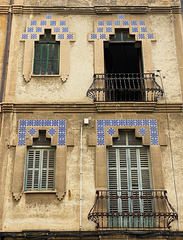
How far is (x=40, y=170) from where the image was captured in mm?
12594

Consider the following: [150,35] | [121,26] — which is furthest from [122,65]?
[150,35]

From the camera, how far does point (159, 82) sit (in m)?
14.0

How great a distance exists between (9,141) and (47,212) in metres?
2.66

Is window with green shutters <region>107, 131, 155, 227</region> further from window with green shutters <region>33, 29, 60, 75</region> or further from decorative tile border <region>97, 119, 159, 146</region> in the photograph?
window with green shutters <region>33, 29, 60, 75</region>

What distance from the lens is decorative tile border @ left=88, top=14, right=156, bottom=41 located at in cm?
1477

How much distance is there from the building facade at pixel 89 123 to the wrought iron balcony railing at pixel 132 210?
30 millimetres

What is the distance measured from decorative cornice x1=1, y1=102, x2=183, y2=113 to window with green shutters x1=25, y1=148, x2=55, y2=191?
55.7 inches

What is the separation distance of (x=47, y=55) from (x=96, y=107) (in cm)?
289

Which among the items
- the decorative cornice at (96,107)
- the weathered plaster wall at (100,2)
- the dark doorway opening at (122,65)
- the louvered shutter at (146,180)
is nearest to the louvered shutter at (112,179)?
the louvered shutter at (146,180)

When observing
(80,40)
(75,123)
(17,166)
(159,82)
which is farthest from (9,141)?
(159,82)

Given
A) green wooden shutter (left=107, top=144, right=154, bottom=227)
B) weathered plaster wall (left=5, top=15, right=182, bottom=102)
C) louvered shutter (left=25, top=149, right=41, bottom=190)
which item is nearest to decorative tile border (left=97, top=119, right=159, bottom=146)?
green wooden shutter (left=107, top=144, right=154, bottom=227)

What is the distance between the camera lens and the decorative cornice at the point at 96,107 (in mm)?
13312

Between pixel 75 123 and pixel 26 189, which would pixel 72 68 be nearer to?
pixel 75 123

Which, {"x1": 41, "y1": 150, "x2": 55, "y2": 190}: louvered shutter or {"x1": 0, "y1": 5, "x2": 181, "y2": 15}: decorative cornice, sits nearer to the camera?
{"x1": 41, "y1": 150, "x2": 55, "y2": 190}: louvered shutter
